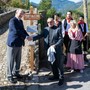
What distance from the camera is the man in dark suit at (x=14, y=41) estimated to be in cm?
958

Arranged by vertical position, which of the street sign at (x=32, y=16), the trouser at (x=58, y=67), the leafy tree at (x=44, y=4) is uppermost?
the leafy tree at (x=44, y=4)

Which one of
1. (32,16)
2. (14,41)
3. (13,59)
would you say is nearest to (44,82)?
(13,59)

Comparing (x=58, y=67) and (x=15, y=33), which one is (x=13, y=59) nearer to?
(x=15, y=33)

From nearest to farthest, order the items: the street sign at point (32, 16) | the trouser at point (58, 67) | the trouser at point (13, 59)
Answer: the trouser at point (13, 59) < the trouser at point (58, 67) < the street sign at point (32, 16)

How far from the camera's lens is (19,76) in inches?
400

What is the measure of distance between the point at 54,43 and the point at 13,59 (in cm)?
121

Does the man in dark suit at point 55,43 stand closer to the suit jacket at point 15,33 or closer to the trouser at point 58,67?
the trouser at point 58,67

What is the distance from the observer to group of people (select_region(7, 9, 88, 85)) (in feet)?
31.6

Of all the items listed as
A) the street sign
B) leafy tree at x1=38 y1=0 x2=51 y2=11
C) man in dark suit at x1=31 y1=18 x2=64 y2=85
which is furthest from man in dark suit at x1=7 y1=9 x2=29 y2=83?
leafy tree at x1=38 y1=0 x2=51 y2=11

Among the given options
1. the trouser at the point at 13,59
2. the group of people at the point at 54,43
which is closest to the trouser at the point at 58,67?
the group of people at the point at 54,43

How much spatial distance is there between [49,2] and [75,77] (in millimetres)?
20589

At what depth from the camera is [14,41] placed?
9602 millimetres

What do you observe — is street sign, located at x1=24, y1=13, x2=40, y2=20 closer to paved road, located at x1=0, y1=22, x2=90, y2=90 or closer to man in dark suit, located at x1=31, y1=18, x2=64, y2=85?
man in dark suit, located at x1=31, y1=18, x2=64, y2=85

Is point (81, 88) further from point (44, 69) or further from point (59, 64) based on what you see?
point (44, 69)
